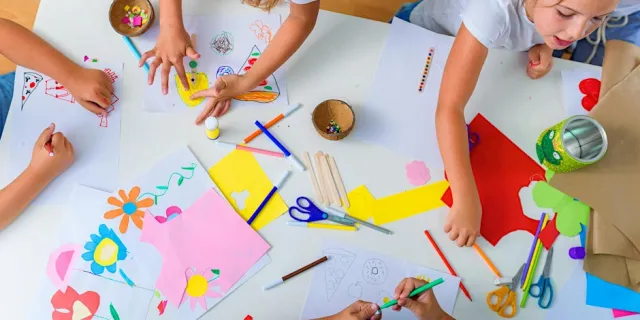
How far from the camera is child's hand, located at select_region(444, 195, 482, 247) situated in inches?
32.9

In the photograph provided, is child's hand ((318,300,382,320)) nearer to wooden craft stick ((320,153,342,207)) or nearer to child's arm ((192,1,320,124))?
wooden craft stick ((320,153,342,207))

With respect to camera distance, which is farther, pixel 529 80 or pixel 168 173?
pixel 529 80

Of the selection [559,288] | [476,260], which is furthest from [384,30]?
[559,288]

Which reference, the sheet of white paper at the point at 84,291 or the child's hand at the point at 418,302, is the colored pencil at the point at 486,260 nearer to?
the child's hand at the point at 418,302

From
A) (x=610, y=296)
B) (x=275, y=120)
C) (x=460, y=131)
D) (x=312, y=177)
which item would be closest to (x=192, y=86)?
(x=275, y=120)

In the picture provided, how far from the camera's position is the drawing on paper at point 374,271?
32.0 inches

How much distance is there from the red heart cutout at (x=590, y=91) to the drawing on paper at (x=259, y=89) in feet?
1.97

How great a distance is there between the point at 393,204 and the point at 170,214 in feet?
1.28

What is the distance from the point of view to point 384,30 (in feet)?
3.17

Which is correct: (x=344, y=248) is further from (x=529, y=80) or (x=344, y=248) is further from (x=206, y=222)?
(x=529, y=80)

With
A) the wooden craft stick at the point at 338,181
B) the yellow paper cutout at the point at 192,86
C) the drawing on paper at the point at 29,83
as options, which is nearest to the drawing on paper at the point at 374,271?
the wooden craft stick at the point at 338,181

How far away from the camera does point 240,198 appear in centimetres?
84

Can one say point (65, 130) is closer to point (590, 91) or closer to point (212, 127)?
point (212, 127)

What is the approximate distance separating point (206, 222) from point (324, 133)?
0.84 feet
